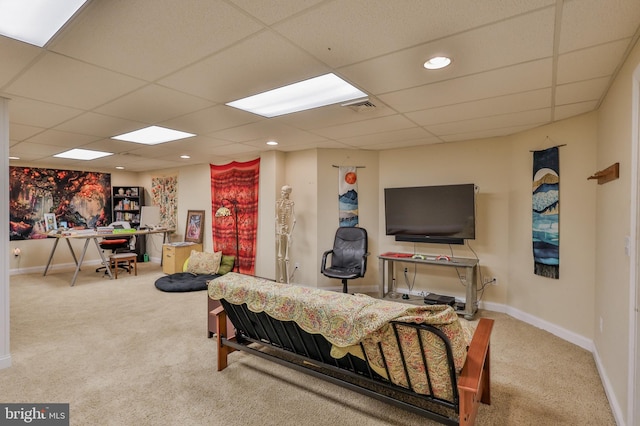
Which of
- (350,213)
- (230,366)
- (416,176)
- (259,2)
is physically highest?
(259,2)

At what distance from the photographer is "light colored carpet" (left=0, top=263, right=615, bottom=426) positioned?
2.04 m

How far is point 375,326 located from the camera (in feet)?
5.30

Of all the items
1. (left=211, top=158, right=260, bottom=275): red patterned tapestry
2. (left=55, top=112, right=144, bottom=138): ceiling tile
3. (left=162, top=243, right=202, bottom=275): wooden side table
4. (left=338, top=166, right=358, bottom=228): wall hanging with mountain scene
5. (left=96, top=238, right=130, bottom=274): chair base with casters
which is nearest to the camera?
(left=55, top=112, right=144, bottom=138): ceiling tile

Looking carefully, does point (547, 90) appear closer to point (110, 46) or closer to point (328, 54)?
point (328, 54)

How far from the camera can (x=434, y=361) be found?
1.62 m

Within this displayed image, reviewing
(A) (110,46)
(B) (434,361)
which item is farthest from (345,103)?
(B) (434,361)

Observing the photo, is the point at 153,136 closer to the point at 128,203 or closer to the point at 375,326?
the point at 375,326

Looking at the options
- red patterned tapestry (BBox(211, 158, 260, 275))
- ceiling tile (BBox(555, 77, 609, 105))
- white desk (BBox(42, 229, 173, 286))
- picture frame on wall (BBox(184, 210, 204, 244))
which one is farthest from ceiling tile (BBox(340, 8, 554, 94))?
white desk (BBox(42, 229, 173, 286))

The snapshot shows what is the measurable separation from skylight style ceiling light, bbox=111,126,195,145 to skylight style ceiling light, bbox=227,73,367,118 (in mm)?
1390

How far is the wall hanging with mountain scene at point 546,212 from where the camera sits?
3326mm

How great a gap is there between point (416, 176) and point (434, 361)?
344 centimetres

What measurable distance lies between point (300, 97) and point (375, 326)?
209 centimetres

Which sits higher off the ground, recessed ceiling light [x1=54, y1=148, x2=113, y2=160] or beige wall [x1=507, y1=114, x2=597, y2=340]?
recessed ceiling light [x1=54, y1=148, x2=113, y2=160]

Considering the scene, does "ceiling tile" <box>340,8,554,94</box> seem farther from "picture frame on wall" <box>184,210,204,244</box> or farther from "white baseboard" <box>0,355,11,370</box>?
"picture frame on wall" <box>184,210,204,244</box>
